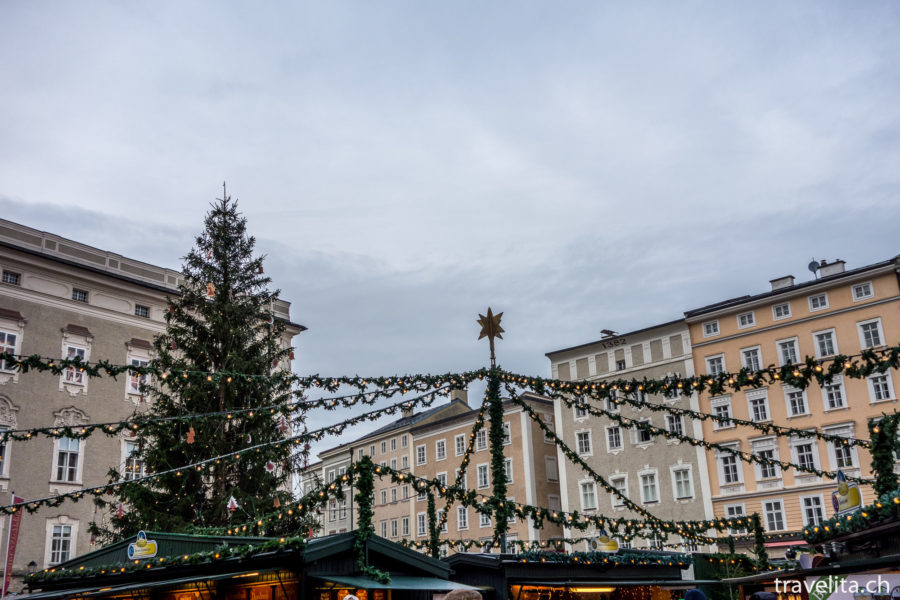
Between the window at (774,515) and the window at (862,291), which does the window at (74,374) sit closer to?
the window at (774,515)

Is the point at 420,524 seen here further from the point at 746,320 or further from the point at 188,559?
the point at 188,559

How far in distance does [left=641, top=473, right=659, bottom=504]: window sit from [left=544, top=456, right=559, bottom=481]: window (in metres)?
8.51

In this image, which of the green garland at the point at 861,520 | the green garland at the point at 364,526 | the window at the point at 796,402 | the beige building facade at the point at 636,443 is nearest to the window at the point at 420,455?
the beige building facade at the point at 636,443

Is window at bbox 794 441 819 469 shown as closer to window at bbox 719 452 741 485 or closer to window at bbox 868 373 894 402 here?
window at bbox 719 452 741 485

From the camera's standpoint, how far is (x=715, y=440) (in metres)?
48.4

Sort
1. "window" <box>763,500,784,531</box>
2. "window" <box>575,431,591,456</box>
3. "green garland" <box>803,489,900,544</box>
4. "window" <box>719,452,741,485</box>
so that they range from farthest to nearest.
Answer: "window" <box>575,431,591,456</box> → "window" <box>719,452,741,485</box> → "window" <box>763,500,784,531</box> → "green garland" <box>803,489,900,544</box>

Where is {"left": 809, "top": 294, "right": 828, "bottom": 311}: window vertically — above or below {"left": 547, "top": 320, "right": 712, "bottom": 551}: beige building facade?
above

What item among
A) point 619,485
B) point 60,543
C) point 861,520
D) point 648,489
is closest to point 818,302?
point 648,489

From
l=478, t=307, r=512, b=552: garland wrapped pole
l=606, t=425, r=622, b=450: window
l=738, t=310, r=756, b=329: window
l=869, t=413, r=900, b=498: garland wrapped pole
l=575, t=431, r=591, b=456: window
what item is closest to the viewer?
l=869, t=413, r=900, b=498: garland wrapped pole

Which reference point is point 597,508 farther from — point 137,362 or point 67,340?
point 67,340

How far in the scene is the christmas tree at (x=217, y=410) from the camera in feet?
81.2

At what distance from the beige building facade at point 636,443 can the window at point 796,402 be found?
5.39 meters

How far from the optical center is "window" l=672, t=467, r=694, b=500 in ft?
158

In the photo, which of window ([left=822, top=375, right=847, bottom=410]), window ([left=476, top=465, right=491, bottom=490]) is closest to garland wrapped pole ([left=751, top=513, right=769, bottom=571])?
window ([left=822, top=375, right=847, bottom=410])
